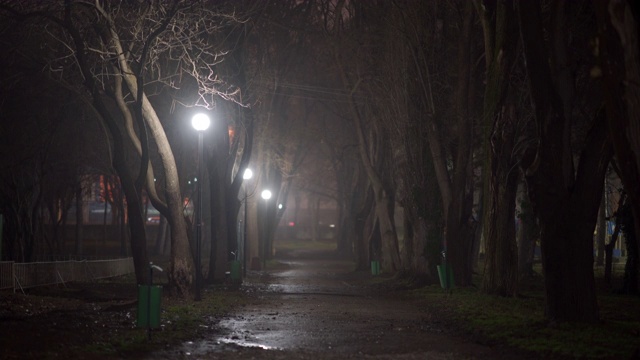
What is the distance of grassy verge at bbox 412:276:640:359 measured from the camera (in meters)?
13.0

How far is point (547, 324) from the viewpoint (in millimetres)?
15648

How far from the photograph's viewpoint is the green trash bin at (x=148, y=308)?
1401cm

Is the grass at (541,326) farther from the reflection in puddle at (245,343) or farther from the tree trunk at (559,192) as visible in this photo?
the reflection in puddle at (245,343)

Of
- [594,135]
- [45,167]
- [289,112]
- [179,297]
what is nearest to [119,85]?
[179,297]

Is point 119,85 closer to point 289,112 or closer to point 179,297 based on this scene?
point 179,297

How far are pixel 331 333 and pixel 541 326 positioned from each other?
13.0 feet

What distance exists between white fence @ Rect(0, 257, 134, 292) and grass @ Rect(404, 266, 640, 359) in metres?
12.0

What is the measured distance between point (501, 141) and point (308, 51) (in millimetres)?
25114

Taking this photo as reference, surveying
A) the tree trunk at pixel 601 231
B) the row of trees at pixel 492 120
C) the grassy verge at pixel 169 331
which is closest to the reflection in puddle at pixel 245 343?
the grassy verge at pixel 169 331

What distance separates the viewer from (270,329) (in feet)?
54.6

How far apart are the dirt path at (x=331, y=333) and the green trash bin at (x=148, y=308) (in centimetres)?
77

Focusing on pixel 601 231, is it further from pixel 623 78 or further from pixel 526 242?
pixel 623 78

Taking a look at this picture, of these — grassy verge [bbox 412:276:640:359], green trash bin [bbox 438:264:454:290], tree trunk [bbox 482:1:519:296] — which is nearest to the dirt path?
grassy verge [bbox 412:276:640:359]

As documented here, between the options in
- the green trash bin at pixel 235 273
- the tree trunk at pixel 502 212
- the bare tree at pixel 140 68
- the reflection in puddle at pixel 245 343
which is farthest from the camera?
the green trash bin at pixel 235 273
